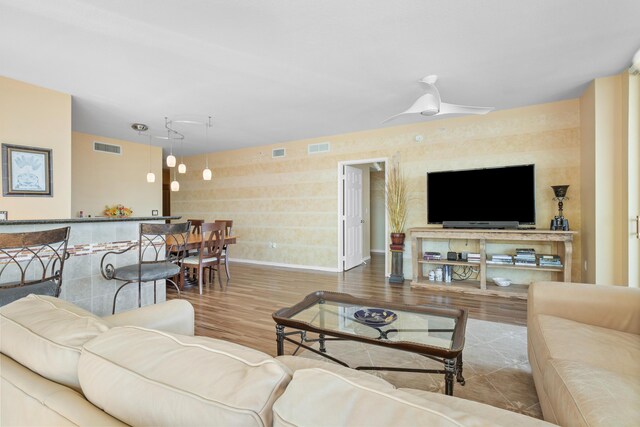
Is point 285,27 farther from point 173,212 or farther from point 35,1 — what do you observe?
point 173,212

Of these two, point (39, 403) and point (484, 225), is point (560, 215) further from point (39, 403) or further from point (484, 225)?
point (39, 403)

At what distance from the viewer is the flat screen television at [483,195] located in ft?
14.2

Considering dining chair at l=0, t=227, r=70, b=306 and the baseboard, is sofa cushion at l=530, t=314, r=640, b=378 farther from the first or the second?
the baseboard

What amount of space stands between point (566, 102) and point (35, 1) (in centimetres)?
586

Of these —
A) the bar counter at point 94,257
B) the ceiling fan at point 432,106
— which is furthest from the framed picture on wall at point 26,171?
the ceiling fan at point 432,106

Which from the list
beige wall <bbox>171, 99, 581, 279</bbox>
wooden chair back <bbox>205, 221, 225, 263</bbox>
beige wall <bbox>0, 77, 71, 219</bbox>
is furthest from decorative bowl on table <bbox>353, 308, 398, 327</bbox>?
beige wall <bbox>0, 77, 71, 219</bbox>

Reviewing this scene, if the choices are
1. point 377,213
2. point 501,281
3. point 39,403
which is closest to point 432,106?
point 501,281

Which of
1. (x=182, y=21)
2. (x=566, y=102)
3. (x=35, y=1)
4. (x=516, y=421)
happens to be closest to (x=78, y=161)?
(x=35, y=1)

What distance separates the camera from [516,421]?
0.64 m

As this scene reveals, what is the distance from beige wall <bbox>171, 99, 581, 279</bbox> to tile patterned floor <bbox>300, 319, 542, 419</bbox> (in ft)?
8.16

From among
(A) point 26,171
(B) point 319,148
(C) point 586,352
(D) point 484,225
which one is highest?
(B) point 319,148

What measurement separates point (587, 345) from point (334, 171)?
4.90 m

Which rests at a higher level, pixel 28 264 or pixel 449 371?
pixel 28 264

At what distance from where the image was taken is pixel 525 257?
4.22 meters
